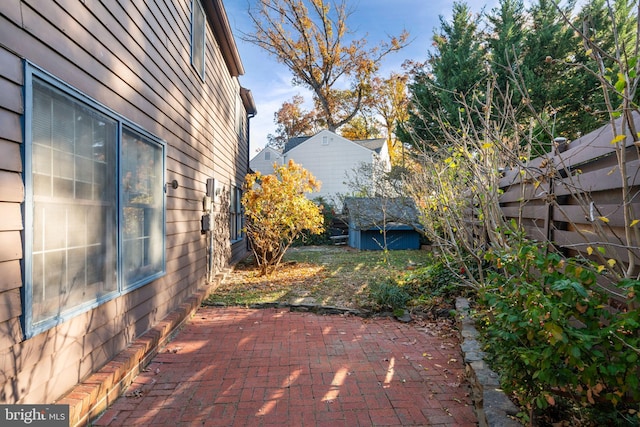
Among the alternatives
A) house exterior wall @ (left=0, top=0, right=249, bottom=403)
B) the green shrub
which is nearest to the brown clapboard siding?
house exterior wall @ (left=0, top=0, right=249, bottom=403)

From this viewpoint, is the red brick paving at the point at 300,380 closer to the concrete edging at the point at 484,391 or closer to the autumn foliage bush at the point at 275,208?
the concrete edging at the point at 484,391

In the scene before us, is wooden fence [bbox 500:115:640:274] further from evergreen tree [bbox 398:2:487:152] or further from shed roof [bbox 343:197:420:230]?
shed roof [bbox 343:197:420:230]

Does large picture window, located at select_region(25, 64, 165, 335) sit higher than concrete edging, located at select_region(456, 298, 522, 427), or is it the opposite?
large picture window, located at select_region(25, 64, 165, 335)

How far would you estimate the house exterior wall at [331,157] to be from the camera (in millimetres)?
21500

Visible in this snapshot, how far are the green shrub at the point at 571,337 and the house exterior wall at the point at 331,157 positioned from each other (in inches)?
762

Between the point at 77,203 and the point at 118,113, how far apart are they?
99 cm

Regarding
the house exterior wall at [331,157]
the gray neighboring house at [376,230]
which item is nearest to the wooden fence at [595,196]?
the gray neighboring house at [376,230]

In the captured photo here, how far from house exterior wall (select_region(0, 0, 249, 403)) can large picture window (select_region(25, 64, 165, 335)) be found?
8 centimetres

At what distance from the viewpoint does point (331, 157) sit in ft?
71.5

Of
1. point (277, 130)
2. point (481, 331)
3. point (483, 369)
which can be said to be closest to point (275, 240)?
point (481, 331)

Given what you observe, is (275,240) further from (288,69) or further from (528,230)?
(288,69)

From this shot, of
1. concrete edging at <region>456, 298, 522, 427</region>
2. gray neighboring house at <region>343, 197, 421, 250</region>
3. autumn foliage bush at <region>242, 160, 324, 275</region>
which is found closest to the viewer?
concrete edging at <region>456, 298, 522, 427</region>

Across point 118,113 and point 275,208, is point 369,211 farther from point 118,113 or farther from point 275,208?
point 118,113

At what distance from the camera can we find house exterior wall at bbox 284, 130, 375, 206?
21.5 meters
